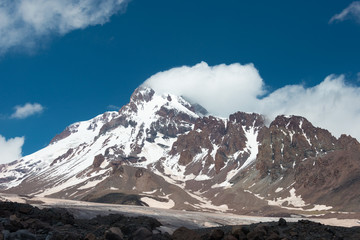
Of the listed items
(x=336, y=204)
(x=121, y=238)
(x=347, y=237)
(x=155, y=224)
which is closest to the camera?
(x=347, y=237)

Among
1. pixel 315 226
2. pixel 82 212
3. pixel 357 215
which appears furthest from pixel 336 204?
pixel 315 226

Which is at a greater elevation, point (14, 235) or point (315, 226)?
point (315, 226)

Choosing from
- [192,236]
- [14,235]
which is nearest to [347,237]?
[192,236]

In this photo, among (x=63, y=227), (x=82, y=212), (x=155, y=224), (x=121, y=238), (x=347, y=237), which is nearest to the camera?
(x=347, y=237)

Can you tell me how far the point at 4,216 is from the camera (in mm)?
33688

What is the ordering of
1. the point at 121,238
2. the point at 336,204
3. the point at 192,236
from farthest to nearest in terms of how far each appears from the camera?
the point at 336,204 < the point at 121,238 < the point at 192,236

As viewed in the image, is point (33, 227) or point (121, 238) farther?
point (33, 227)

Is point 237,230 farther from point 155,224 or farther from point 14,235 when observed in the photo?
point 155,224

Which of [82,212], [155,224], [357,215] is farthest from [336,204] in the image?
[155,224]

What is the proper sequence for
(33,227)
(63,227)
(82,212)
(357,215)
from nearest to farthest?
(33,227) < (63,227) < (82,212) < (357,215)

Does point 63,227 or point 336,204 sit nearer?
point 63,227

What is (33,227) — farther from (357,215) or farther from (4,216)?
(357,215)

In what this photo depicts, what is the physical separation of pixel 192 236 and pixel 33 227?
14.3 meters

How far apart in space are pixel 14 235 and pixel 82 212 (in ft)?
167
